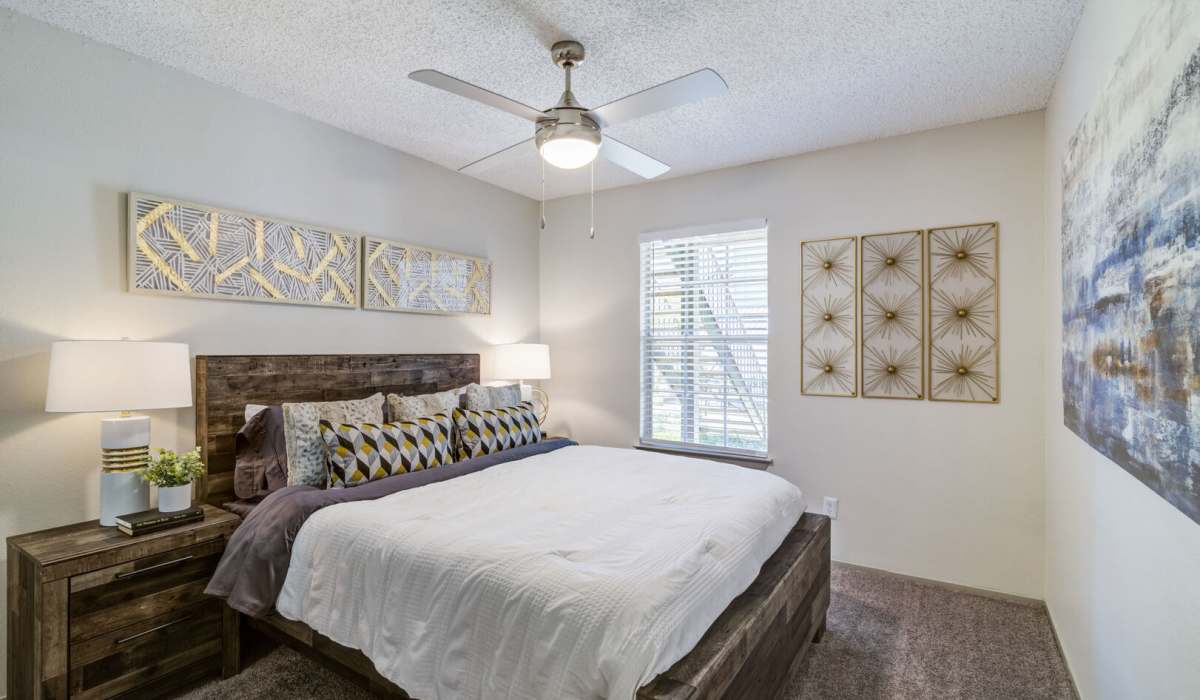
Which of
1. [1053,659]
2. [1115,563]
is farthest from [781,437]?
[1115,563]

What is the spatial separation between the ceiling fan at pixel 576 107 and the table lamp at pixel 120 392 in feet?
4.94

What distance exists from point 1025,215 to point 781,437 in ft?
6.02

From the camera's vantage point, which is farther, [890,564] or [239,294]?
[890,564]

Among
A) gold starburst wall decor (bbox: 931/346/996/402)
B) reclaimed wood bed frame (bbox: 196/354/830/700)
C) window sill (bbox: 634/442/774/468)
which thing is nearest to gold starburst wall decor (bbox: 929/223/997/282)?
gold starburst wall decor (bbox: 931/346/996/402)

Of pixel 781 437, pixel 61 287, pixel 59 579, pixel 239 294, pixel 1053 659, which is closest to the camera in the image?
pixel 59 579

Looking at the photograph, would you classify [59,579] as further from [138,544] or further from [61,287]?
[61,287]

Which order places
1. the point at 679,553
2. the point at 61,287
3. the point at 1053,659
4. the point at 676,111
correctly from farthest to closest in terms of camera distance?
the point at 676,111 < the point at 1053,659 < the point at 61,287 < the point at 679,553

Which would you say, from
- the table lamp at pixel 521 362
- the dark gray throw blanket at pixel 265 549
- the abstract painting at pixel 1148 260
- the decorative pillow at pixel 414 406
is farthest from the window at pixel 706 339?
the dark gray throw blanket at pixel 265 549

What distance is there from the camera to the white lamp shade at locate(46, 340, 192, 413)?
6.63ft

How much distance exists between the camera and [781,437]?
372 cm

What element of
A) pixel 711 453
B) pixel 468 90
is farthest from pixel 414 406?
pixel 711 453

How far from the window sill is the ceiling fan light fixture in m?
2.39

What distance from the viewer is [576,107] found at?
2205mm

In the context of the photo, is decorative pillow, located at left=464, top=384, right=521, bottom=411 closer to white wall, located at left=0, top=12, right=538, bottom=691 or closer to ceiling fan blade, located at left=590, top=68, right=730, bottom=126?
white wall, located at left=0, top=12, right=538, bottom=691
